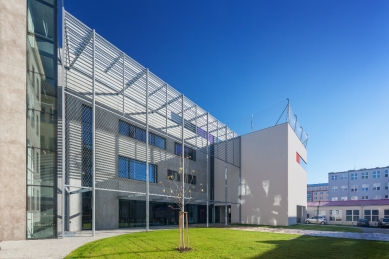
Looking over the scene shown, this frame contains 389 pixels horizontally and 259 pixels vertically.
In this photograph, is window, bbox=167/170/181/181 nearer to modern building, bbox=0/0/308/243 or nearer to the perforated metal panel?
modern building, bbox=0/0/308/243

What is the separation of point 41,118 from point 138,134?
9.73 meters

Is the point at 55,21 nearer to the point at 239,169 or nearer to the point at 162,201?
the point at 162,201

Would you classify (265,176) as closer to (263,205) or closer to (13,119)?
(263,205)

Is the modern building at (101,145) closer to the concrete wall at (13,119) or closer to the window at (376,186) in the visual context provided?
the concrete wall at (13,119)

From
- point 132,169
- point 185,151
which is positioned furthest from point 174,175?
point 132,169

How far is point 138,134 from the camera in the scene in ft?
75.7

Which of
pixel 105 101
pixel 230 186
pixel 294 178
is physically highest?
pixel 105 101

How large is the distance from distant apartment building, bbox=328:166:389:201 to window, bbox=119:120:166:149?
5210 cm

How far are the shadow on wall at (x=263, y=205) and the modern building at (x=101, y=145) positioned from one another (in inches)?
3.7

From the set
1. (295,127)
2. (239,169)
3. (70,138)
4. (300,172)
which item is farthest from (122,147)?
(300,172)

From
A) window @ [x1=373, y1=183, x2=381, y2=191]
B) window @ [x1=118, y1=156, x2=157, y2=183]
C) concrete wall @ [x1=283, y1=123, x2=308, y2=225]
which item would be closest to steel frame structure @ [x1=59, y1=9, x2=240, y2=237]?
window @ [x1=118, y1=156, x2=157, y2=183]

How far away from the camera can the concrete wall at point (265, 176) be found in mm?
27750

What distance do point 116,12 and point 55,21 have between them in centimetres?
642

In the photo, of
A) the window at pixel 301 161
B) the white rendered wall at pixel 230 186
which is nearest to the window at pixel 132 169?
the white rendered wall at pixel 230 186
